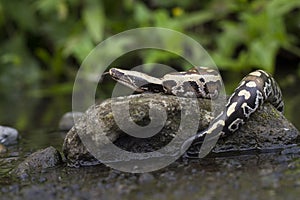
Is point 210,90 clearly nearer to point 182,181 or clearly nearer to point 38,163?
point 182,181

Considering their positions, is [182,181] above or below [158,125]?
below

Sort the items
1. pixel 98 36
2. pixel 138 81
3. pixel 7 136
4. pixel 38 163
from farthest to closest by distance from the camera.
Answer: pixel 98 36 → pixel 7 136 → pixel 138 81 → pixel 38 163

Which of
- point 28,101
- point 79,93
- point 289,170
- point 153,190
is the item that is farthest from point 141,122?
point 28,101

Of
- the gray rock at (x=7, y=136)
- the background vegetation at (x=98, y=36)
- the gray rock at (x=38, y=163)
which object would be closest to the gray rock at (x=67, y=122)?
the gray rock at (x=7, y=136)

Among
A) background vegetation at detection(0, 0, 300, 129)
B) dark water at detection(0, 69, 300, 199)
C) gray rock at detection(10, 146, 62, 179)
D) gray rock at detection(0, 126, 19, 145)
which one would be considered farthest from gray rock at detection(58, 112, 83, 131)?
gray rock at detection(10, 146, 62, 179)

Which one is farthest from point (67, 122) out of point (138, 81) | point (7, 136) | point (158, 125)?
point (158, 125)

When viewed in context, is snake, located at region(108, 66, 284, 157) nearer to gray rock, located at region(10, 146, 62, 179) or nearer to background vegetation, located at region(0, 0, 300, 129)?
gray rock, located at region(10, 146, 62, 179)
